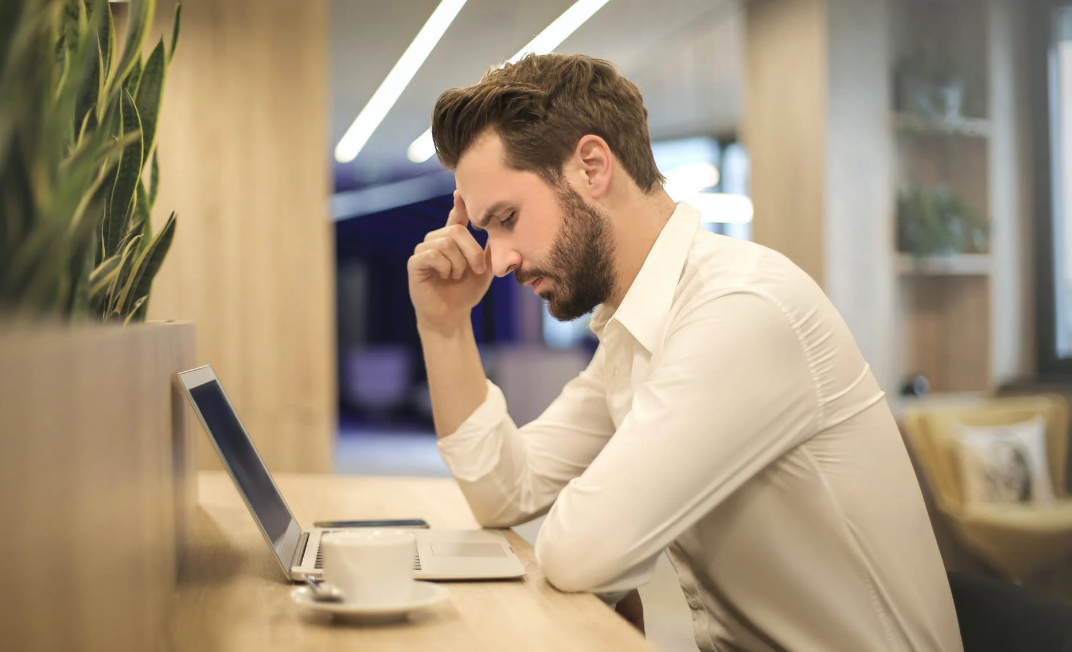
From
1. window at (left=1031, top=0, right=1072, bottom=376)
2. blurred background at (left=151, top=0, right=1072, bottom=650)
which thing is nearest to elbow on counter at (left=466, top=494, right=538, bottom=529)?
blurred background at (left=151, top=0, right=1072, bottom=650)

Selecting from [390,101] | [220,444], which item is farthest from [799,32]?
[220,444]

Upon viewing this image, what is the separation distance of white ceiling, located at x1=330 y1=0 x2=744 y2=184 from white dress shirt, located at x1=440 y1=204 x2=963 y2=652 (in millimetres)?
2883

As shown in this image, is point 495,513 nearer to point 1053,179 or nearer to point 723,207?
point 1053,179

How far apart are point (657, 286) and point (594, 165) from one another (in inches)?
8.5

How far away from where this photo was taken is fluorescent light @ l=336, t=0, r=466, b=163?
4.47m

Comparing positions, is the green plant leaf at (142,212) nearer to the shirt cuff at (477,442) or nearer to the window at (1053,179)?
the shirt cuff at (477,442)

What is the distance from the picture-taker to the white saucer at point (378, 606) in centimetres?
85

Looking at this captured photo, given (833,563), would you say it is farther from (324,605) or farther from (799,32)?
(799,32)

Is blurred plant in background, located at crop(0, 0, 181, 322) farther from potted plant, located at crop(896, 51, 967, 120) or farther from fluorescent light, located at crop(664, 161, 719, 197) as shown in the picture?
fluorescent light, located at crop(664, 161, 719, 197)

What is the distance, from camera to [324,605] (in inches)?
33.5

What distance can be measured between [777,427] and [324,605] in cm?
55

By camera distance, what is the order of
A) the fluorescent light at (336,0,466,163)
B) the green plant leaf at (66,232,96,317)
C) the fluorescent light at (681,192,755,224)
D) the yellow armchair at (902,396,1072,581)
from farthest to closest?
the fluorescent light at (681,192,755,224), the fluorescent light at (336,0,466,163), the yellow armchair at (902,396,1072,581), the green plant leaf at (66,232,96,317)

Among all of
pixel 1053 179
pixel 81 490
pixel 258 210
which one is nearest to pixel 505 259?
pixel 81 490

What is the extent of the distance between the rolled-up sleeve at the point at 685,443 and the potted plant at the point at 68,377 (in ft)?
1.41
